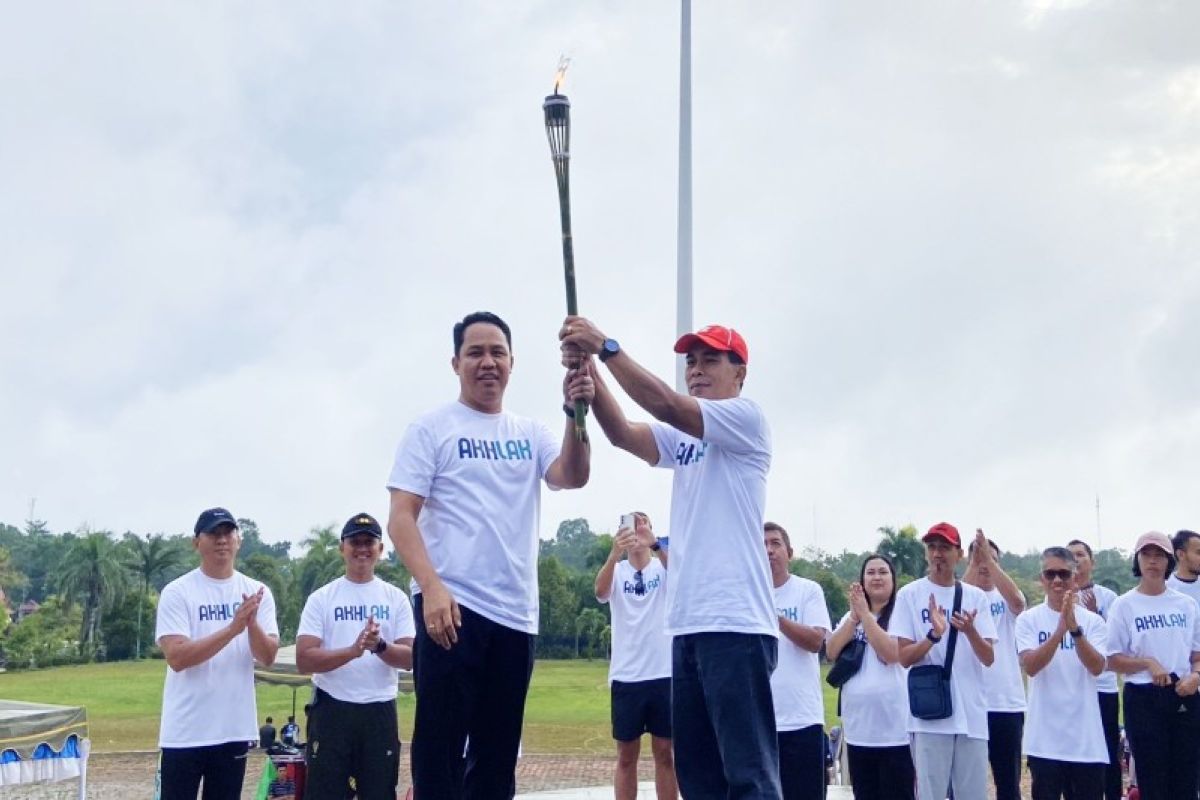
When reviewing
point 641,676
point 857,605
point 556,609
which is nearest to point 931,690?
point 857,605

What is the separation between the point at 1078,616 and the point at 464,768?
258 inches

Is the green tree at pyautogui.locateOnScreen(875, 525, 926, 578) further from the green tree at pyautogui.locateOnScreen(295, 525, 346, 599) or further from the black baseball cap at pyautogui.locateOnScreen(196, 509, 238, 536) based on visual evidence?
the black baseball cap at pyautogui.locateOnScreen(196, 509, 238, 536)

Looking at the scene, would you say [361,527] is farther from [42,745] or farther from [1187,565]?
[1187,565]

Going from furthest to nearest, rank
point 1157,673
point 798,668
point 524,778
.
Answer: point 524,778
point 1157,673
point 798,668

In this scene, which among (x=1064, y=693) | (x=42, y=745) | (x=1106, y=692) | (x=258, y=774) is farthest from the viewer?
(x=258, y=774)

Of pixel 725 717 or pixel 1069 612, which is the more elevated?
pixel 1069 612

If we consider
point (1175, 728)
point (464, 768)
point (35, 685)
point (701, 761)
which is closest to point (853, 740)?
point (1175, 728)

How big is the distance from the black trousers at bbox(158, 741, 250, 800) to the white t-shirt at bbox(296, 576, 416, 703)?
2.92 feet

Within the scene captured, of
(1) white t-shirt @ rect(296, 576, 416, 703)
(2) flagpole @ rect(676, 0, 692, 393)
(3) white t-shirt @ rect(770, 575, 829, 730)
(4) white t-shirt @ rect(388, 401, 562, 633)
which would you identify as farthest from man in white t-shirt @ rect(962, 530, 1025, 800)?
(4) white t-shirt @ rect(388, 401, 562, 633)

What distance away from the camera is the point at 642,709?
9992 millimetres

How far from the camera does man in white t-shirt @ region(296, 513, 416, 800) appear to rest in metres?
8.05

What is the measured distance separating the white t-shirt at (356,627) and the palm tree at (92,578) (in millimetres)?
60771

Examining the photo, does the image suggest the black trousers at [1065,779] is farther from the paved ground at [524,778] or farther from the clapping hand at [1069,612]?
the paved ground at [524,778]

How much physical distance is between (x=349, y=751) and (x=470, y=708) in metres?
3.64
